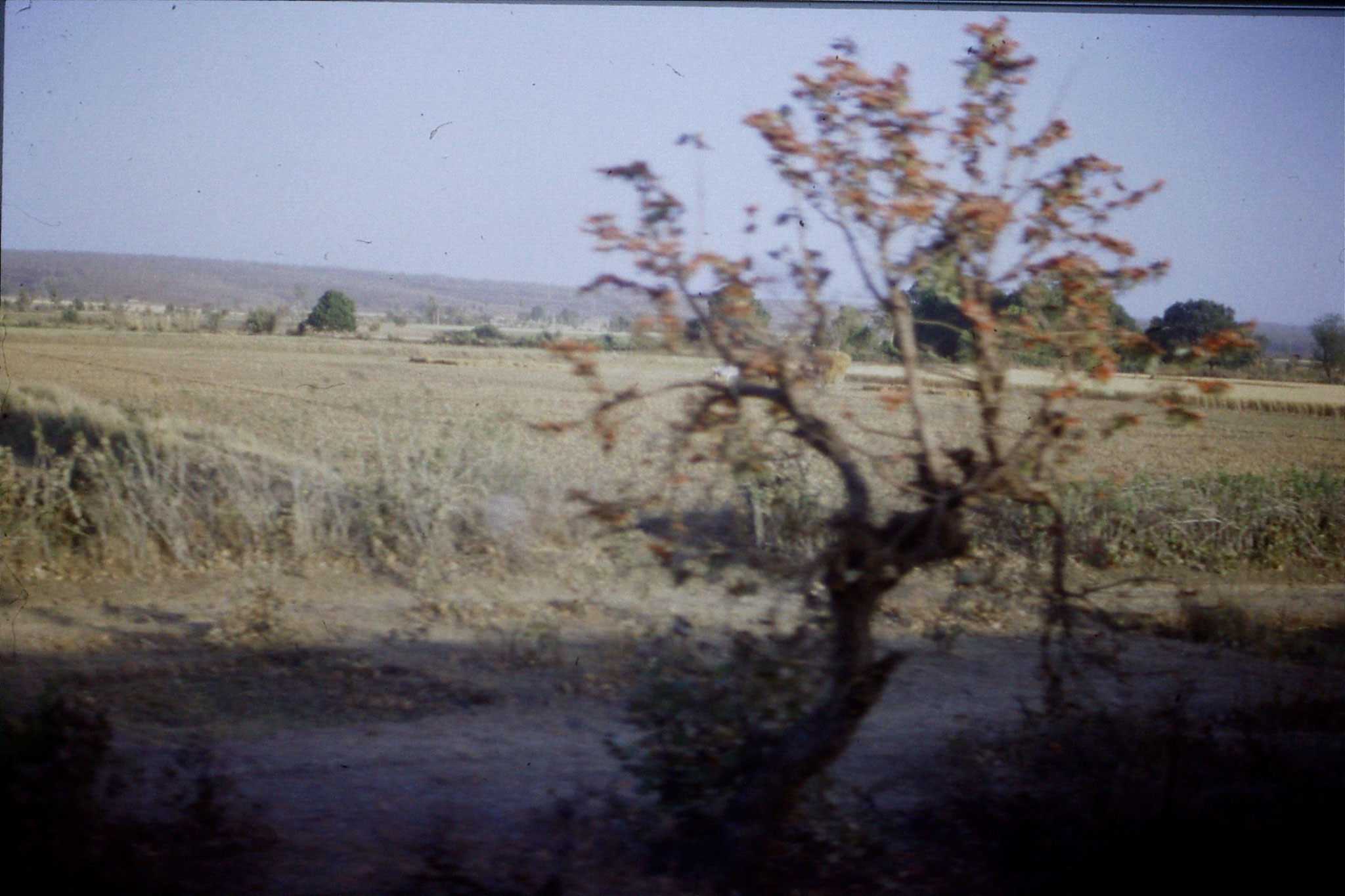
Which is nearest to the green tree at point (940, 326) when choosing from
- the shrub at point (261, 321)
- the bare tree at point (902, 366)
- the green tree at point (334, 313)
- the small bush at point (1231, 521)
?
the bare tree at point (902, 366)

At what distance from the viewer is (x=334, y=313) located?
6.86 m

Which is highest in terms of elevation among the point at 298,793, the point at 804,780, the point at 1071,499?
the point at 1071,499

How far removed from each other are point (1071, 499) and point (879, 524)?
3683mm

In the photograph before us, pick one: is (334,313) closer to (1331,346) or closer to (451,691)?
(451,691)

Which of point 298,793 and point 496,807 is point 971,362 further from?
point 298,793

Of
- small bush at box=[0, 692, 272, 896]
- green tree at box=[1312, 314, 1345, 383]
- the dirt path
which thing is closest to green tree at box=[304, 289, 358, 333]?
the dirt path

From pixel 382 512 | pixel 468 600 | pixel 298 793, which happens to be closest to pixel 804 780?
pixel 298 793

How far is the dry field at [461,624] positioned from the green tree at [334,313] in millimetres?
405

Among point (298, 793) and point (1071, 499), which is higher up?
point (1071, 499)

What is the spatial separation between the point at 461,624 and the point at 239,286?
3.19 meters

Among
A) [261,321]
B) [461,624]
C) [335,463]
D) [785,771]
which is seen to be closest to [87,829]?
[785,771]

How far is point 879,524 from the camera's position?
143 inches

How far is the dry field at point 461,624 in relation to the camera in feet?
13.7

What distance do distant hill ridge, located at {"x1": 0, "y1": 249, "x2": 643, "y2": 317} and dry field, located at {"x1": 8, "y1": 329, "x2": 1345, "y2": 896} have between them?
1.40 ft
